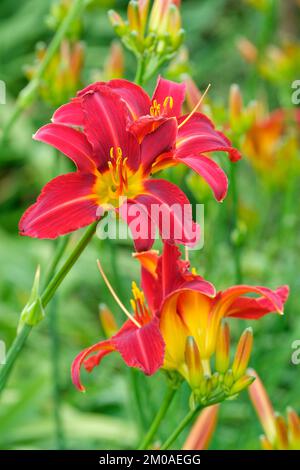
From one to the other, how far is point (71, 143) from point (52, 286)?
0.12 m

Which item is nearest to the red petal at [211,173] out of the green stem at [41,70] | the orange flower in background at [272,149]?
the green stem at [41,70]

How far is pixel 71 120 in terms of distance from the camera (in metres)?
0.71

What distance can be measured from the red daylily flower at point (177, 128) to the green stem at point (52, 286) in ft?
0.28

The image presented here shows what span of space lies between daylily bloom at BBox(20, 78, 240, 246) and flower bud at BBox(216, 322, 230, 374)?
0.14 m

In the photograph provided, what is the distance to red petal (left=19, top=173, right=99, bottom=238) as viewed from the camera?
0.65 m

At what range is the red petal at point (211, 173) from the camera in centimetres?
70

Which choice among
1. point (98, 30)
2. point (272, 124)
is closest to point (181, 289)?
point (272, 124)

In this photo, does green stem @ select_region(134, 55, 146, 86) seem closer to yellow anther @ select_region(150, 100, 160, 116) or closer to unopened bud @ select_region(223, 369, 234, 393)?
yellow anther @ select_region(150, 100, 160, 116)

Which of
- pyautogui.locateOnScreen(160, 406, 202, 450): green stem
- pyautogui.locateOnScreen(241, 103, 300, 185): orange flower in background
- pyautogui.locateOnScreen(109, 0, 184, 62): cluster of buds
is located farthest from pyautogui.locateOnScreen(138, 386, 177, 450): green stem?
pyautogui.locateOnScreen(241, 103, 300, 185): orange flower in background

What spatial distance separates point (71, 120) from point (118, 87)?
0.18 ft

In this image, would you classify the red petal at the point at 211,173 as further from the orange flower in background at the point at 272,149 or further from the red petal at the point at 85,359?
the orange flower in background at the point at 272,149

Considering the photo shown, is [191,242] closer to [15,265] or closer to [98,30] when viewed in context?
[15,265]
